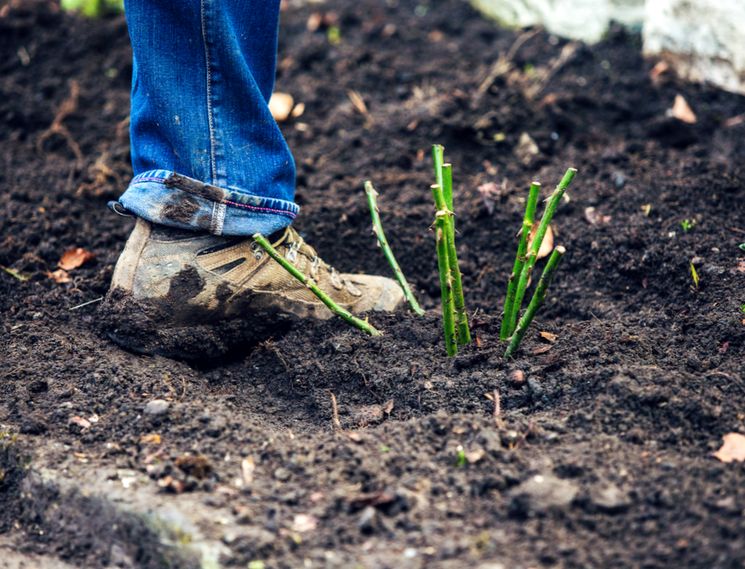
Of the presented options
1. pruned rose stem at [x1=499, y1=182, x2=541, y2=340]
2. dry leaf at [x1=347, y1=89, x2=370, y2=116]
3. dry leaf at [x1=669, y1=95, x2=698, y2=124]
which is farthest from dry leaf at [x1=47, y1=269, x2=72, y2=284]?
dry leaf at [x1=669, y1=95, x2=698, y2=124]

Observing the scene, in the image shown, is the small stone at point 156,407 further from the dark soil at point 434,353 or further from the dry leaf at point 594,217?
the dry leaf at point 594,217

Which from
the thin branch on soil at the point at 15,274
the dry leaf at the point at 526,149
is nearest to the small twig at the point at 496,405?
the dry leaf at the point at 526,149

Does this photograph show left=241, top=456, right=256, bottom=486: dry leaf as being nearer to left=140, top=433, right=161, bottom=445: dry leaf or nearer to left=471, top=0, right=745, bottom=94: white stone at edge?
left=140, top=433, right=161, bottom=445: dry leaf

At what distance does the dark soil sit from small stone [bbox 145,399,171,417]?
A: 0.05ft

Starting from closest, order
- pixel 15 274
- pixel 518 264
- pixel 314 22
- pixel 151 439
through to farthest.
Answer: pixel 151 439
pixel 518 264
pixel 15 274
pixel 314 22

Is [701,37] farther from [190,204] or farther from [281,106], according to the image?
[190,204]

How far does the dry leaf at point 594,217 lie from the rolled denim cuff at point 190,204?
1110mm

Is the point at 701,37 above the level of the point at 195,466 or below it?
above

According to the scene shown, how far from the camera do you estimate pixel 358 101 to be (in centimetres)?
346

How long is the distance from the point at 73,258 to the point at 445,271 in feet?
4.36

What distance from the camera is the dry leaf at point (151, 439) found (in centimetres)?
183

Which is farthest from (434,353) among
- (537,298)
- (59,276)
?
(59,276)

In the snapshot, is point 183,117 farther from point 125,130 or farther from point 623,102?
point 623,102

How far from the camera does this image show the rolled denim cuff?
81.8 inches
